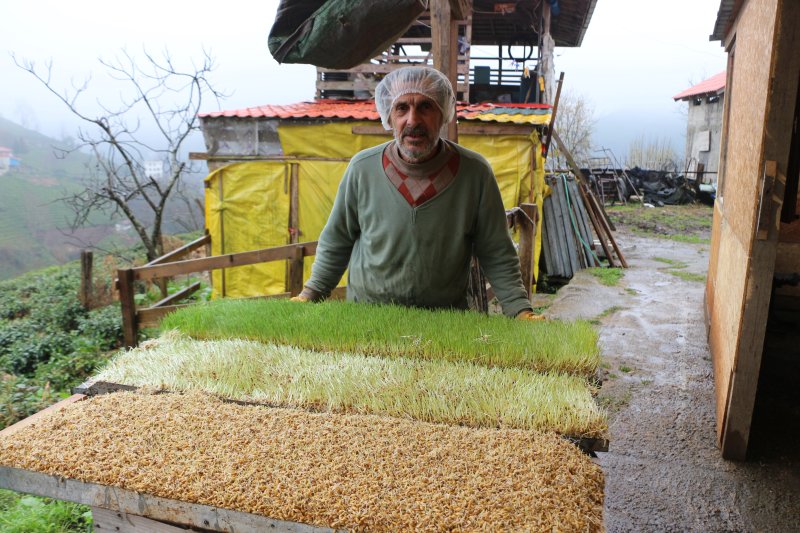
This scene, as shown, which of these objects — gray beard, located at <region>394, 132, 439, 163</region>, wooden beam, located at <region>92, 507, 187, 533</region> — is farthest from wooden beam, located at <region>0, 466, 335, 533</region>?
gray beard, located at <region>394, 132, 439, 163</region>

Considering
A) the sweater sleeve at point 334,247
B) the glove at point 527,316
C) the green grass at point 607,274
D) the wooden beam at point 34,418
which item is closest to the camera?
the wooden beam at point 34,418

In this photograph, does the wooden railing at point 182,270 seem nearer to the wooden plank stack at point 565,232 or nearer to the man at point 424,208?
the man at point 424,208

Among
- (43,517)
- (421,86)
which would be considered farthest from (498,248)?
(43,517)

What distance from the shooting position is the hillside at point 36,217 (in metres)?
19.4

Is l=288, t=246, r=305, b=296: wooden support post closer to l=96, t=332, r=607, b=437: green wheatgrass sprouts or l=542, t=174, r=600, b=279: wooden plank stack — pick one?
l=96, t=332, r=607, b=437: green wheatgrass sprouts

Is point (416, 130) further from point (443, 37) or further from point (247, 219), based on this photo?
point (247, 219)

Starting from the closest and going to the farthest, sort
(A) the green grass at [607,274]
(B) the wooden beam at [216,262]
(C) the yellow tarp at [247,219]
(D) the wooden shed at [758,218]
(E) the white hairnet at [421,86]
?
(E) the white hairnet at [421,86] → (D) the wooden shed at [758,218] → (B) the wooden beam at [216,262] → (A) the green grass at [607,274] → (C) the yellow tarp at [247,219]

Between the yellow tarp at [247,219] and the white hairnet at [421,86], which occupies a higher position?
the white hairnet at [421,86]

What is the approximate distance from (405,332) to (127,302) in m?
4.83

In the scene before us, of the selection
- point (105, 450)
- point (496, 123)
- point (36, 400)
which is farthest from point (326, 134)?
point (105, 450)

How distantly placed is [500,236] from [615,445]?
2014 mm

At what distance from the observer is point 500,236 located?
2861 millimetres

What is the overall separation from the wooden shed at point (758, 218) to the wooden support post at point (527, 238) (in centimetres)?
201

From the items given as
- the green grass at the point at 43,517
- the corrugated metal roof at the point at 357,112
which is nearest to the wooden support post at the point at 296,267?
the green grass at the point at 43,517
